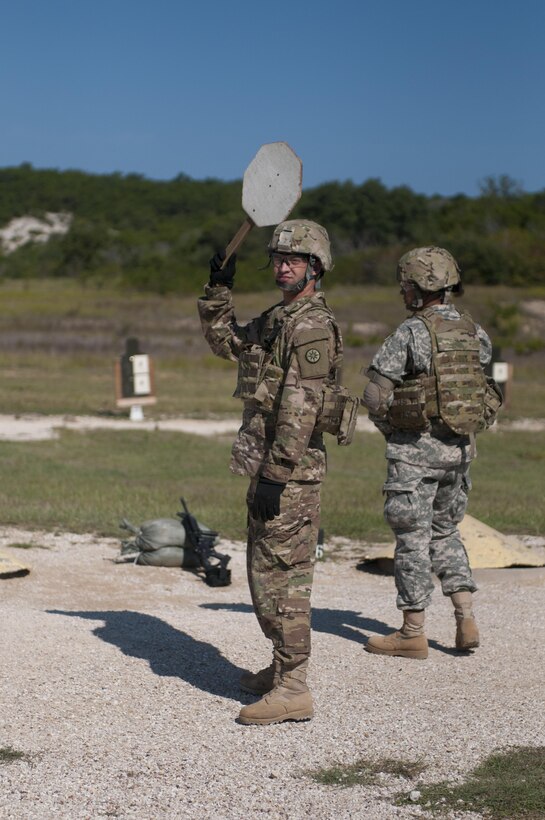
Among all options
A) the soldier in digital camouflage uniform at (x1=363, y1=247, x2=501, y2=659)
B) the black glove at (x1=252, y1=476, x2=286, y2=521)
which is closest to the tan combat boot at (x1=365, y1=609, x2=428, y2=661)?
the soldier in digital camouflage uniform at (x1=363, y1=247, x2=501, y2=659)

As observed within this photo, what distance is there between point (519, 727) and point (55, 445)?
39.1 ft

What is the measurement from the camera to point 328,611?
7250 millimetres

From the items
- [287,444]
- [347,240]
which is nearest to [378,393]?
[287,444]

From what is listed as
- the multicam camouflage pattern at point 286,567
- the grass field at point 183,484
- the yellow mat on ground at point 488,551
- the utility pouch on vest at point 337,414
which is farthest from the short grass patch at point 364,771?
the grass field at point 183,484

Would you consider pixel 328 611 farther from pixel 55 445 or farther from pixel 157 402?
pixel 157 402

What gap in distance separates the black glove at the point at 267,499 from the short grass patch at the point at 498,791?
3.78 ft

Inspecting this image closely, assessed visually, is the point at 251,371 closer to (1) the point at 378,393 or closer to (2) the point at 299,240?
(2) the point at 299,240

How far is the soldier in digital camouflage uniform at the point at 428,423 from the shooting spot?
582cm

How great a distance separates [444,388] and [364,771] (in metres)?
1.98

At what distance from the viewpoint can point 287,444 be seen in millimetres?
4789

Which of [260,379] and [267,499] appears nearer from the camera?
[267,499]

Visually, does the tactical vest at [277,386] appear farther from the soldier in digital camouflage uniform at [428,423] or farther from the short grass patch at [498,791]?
the short grass patch at [498,791]

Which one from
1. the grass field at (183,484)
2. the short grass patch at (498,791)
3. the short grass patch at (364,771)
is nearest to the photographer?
the short grass patch at (498,791)

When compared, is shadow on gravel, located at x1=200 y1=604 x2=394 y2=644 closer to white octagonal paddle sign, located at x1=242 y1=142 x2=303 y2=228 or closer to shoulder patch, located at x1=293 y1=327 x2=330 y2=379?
shoulder patch, located at x1=293 y1=327 x2=330 y2=379
